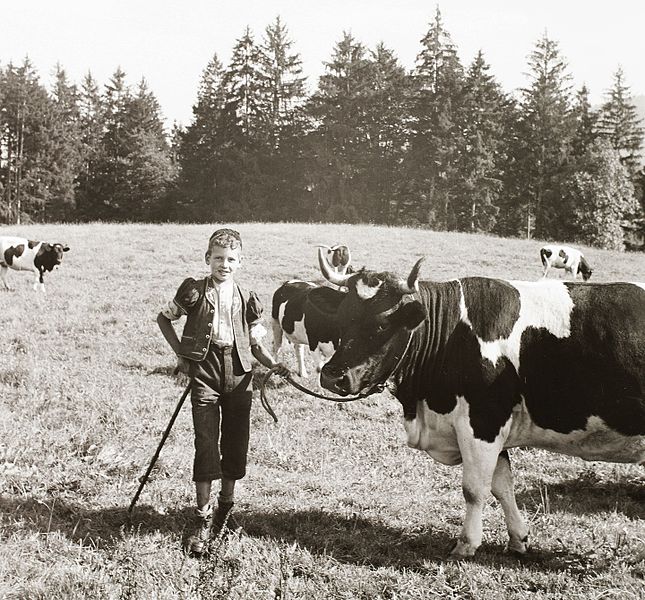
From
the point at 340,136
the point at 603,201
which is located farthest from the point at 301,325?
the point at 340,136

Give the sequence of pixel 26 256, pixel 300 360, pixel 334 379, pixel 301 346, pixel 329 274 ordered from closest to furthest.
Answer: pixel 334 379
pixel 329 274
pixel 300 360
pixel 301 346
pixel 26 256

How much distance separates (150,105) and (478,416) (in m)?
59.1

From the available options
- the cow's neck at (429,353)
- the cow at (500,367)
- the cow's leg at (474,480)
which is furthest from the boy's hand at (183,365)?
the cow's leg at (474,480)

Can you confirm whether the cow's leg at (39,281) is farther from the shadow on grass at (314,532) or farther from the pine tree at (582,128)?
the pine tree at (582,128)

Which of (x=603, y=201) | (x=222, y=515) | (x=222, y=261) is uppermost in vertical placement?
(x=603, y=201)

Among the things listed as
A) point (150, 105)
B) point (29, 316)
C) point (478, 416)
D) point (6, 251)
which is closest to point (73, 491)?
point (478, 416)

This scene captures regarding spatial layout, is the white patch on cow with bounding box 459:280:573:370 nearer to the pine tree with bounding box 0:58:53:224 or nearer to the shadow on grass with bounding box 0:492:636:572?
the shadow on grass with bounding box 0:492:636:572

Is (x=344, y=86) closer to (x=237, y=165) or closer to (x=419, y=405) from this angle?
(x=237, y=165)

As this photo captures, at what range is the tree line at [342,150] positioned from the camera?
45188mm

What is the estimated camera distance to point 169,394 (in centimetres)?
809

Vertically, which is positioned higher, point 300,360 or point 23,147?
point 23,147

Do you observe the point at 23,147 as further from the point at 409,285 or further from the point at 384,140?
the point at 409,285

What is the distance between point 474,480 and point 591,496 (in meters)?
1.93

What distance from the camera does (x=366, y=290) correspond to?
4.36 m
